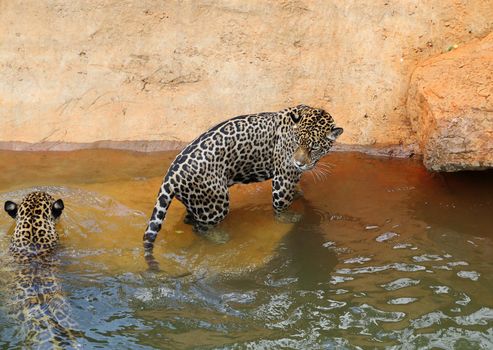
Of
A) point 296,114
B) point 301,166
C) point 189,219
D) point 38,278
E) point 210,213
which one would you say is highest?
point 296,114

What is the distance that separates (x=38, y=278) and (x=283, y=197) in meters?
3.07

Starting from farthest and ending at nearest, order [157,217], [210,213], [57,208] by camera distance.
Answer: [210,213], [57,208], [157,217]

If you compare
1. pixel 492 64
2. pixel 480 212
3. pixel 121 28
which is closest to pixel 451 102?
pixel 492 64

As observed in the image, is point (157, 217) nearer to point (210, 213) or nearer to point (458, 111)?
point (210, 213)

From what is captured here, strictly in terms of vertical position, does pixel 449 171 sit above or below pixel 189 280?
above

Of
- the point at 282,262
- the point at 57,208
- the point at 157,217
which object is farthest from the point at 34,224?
the point at 282,262

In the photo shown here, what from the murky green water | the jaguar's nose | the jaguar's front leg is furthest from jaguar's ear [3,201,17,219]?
the jaguar's nose

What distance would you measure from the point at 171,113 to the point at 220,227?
2.78 m

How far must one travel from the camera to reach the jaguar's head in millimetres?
9234

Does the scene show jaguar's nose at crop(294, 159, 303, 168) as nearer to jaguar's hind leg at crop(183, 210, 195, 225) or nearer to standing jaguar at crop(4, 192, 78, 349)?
jaguar's hind leg at crop(183, 210, 195, 225)

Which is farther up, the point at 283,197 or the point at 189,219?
the point at 283,197

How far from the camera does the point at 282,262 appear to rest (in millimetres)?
8727

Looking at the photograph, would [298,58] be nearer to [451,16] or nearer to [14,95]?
[451,16]

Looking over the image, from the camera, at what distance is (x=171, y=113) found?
456 inches
